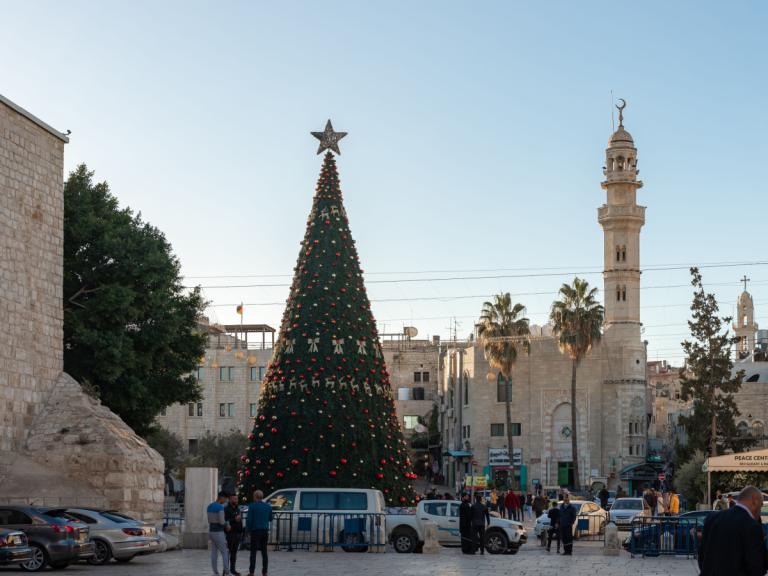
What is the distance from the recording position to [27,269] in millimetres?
28703

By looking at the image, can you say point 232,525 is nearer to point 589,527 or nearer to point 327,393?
point 327,393

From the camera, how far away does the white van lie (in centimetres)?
2656

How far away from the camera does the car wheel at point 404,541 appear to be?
89.9 feet

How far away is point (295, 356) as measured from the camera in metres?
31.5

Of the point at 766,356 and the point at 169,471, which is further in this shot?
the point at 766,356

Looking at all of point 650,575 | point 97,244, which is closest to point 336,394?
point 97,244

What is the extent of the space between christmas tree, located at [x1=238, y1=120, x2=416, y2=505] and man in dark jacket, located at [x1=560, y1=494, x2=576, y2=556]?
183 inches

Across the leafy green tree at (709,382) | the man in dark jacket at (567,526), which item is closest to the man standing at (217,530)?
the man in dark jacket at (567,526)

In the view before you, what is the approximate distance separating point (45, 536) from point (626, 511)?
916 inches

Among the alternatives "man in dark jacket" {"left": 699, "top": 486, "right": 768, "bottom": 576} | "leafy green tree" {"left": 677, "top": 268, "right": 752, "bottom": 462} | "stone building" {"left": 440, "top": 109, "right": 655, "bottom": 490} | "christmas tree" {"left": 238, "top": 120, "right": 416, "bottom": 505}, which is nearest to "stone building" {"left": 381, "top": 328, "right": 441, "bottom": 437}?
"stone building" {"left": 440, "top": 109, "right": 655, "bottom": 490}

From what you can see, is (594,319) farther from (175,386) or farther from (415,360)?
(175,386)

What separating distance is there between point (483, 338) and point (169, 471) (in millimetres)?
21325

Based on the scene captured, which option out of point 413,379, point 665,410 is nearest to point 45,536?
point 413,379

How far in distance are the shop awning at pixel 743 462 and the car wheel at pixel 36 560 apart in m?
20.4
